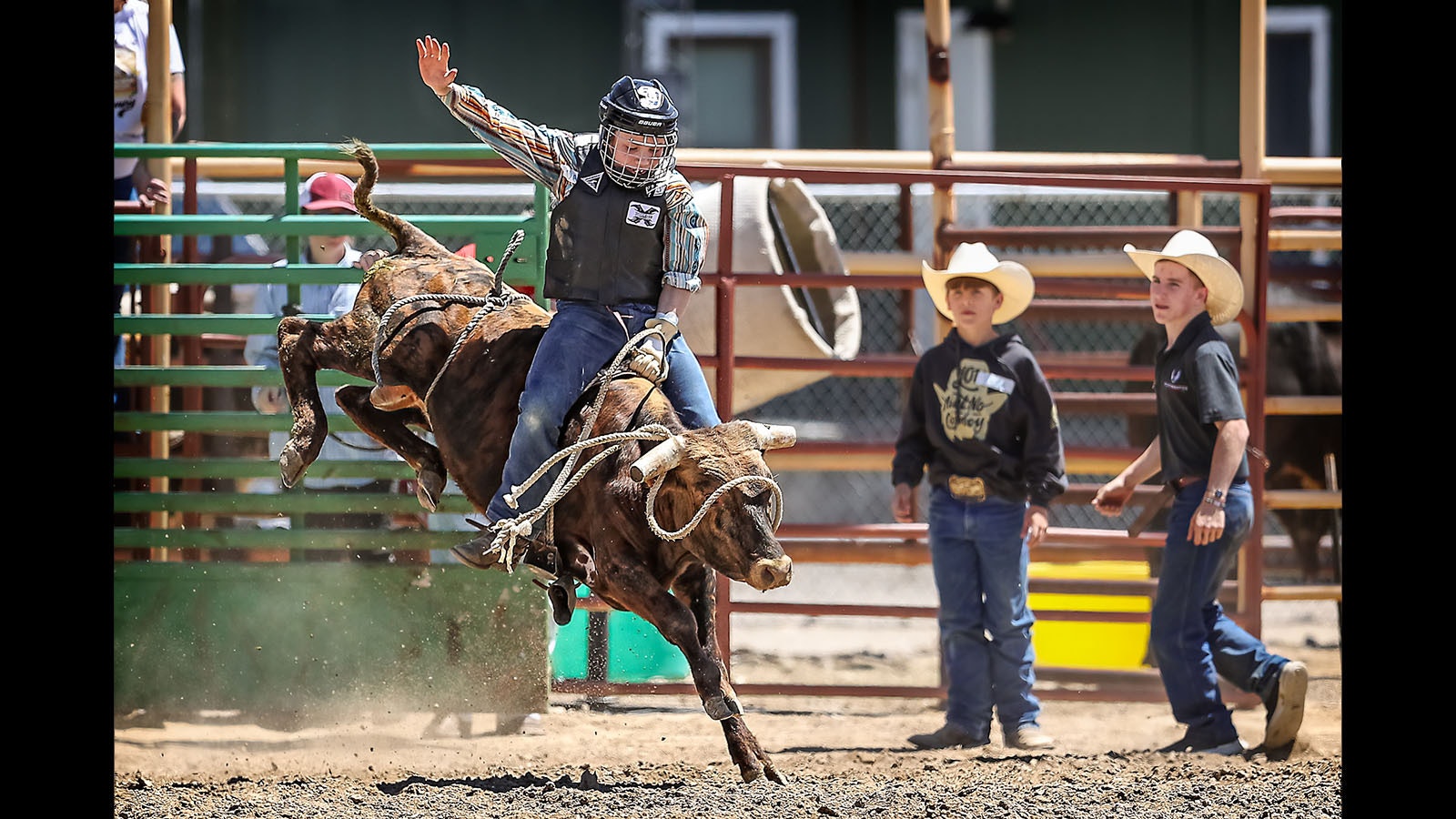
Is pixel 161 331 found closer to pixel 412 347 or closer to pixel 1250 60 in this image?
pixel 412 347

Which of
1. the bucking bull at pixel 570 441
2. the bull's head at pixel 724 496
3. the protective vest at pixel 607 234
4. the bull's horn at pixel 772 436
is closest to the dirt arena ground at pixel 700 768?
the bucking bull at pixel 570 441

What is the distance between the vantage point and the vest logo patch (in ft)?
16.8

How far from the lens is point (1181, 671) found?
6023mm

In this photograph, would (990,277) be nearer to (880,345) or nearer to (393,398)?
(393,398)

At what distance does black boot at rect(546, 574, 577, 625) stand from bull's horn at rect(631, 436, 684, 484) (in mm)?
632

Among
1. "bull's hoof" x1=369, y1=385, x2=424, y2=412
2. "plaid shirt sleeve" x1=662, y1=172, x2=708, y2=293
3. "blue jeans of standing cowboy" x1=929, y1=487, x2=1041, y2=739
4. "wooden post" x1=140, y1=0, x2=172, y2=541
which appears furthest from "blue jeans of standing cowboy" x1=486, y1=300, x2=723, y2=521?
"wooden post" x1=140, y1=0, x2=172, y2=541

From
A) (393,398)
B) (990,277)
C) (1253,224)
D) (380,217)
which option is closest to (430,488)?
(393,398)

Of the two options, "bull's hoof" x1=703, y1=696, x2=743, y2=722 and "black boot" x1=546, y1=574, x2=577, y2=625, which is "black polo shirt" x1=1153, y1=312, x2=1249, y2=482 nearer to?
"bull's hoof" x1=703, y1=696, x2=743, y2=722

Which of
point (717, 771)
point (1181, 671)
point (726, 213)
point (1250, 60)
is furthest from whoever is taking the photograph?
point (1250, 60)

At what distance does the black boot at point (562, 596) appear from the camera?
511cm

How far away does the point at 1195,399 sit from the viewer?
19.8 feet

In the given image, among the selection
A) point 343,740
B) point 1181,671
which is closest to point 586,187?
point 343,740

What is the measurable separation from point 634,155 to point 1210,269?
2433 mm

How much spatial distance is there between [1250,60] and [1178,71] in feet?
23.9
